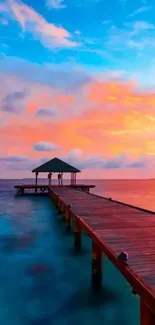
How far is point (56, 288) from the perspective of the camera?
17.0 feet

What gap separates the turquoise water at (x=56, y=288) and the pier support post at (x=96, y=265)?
0.15m

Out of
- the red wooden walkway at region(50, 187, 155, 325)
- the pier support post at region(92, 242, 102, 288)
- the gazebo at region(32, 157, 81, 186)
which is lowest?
the pier support post at region(92, 242, 102, 288)

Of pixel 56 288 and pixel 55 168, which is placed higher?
pixel 55 168

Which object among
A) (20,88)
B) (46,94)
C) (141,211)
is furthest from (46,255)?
(46,94)

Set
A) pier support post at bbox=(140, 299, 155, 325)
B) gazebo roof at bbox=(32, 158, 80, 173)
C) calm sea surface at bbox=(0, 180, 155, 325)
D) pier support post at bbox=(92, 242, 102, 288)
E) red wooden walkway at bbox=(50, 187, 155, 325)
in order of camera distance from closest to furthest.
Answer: pier support post at bbox=(140, 299, 155, 325) < red wooden walkway at bbox=(50, 187, 155, 325) < calm sea surface at bbox=(0, 180, 155, 325) < pier support post at bbox=(92, 242, 102, 288) < gazebo roof at bbox=(32, 158, 80, 173)

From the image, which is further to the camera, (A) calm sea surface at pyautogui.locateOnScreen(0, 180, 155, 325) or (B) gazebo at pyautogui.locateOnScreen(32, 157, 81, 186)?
(B) gazebo at pyautogui.locateOnScreen(32, 157, 81, 186)

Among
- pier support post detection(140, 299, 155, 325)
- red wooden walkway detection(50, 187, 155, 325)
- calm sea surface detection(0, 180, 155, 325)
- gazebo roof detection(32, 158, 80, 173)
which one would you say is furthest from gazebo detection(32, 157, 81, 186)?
pier support post detection(140, 299, 155, 325)

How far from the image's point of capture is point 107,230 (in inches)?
209

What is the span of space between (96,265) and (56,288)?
893 mm

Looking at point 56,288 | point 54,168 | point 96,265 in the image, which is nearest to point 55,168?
point 54,168

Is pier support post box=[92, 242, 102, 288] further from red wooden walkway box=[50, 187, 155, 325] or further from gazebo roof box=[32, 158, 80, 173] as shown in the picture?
gazebo roof box=[32, 158, 80, 173]

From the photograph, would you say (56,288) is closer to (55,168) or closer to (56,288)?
(56,288)

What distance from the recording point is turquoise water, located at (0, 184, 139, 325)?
13.9ft

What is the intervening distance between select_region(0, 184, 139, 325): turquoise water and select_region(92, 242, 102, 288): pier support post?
15 cm
